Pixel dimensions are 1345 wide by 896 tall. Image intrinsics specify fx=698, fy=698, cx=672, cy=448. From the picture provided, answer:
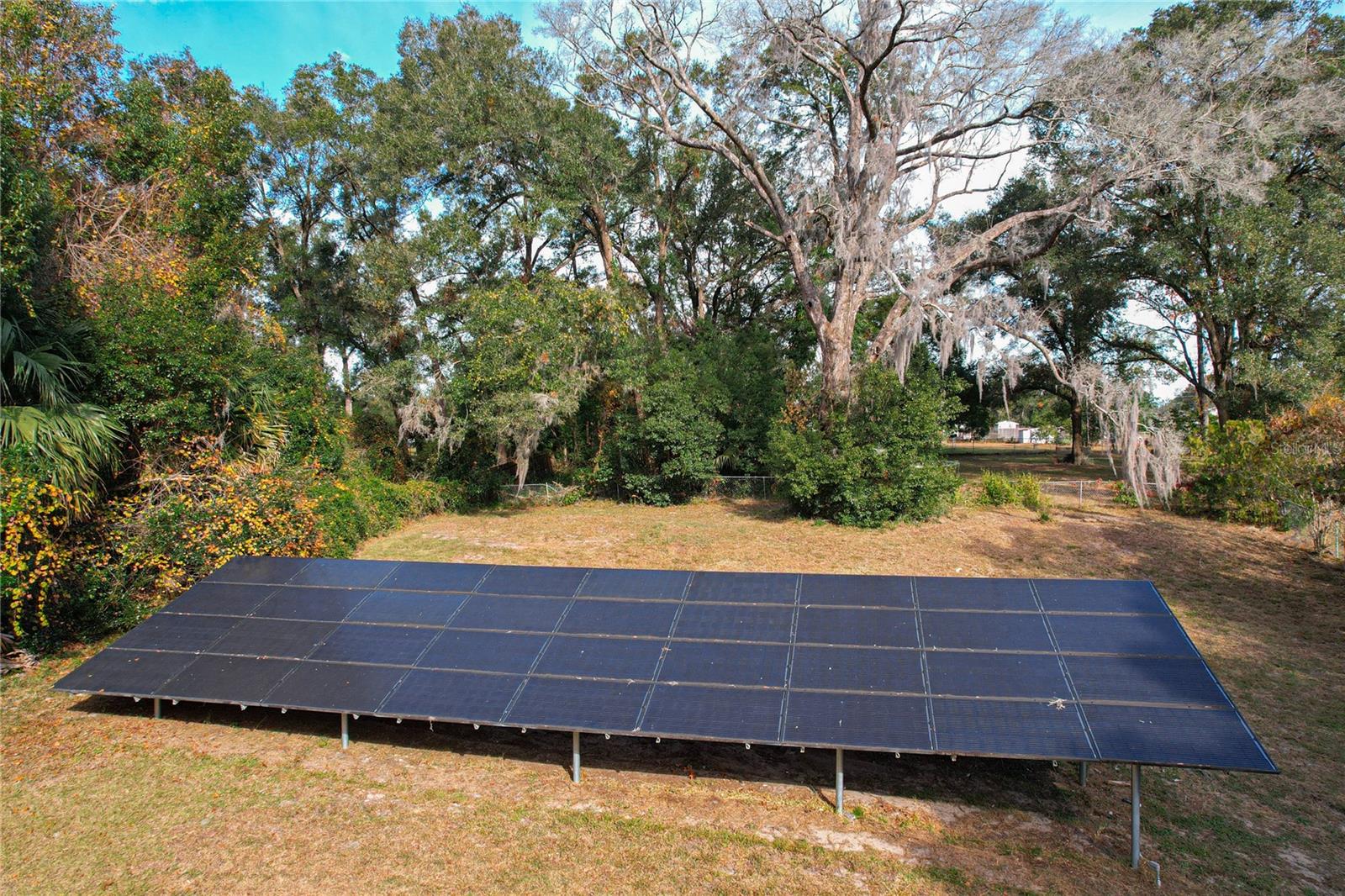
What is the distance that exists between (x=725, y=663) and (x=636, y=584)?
5.19ft

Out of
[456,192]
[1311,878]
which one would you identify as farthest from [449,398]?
[1311,878]

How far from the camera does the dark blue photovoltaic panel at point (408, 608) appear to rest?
→ 7242 mm

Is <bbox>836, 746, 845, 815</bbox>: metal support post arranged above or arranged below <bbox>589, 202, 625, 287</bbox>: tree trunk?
below

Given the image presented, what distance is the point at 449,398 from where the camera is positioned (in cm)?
2025

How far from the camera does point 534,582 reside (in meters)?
7.64

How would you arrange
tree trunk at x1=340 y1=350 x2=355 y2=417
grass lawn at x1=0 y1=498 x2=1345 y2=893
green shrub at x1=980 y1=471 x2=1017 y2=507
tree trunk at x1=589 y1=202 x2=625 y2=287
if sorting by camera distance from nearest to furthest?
grass lawn at x1=0 y1=498 x2=1345 y2=893
green shrub at x1=980 y1=471 x2=1017 y2=507
tree trunk at x1=589 y1=202 x2=625 y2=287
tree trunk at x1=340 y1=350 x2=355 y2=417

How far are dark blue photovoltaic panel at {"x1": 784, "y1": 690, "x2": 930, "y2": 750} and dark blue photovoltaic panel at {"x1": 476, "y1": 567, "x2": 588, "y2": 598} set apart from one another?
2798mm

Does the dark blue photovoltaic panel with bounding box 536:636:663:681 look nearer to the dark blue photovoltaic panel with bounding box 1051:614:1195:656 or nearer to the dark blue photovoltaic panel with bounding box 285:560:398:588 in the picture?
the dark blue photovoltaic panel with bounding box 285:560:398:588

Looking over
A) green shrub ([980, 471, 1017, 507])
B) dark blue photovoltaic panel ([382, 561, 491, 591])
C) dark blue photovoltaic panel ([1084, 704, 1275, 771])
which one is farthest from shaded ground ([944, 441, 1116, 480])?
dark blue photovoltaic panel ([382, 561, 491, 591])

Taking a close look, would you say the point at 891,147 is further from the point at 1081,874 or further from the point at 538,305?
the point at 1081,874

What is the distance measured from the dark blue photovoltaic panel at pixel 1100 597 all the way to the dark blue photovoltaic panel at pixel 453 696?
4.97 m

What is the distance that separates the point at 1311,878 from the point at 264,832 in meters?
7.79

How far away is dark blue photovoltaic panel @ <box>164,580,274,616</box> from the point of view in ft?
25.4

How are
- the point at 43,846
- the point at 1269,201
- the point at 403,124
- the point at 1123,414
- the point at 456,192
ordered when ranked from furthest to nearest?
the point at 456,192
the point at 403,124
the point at 1269,201
the point at 1123,414
the point at 43,846
